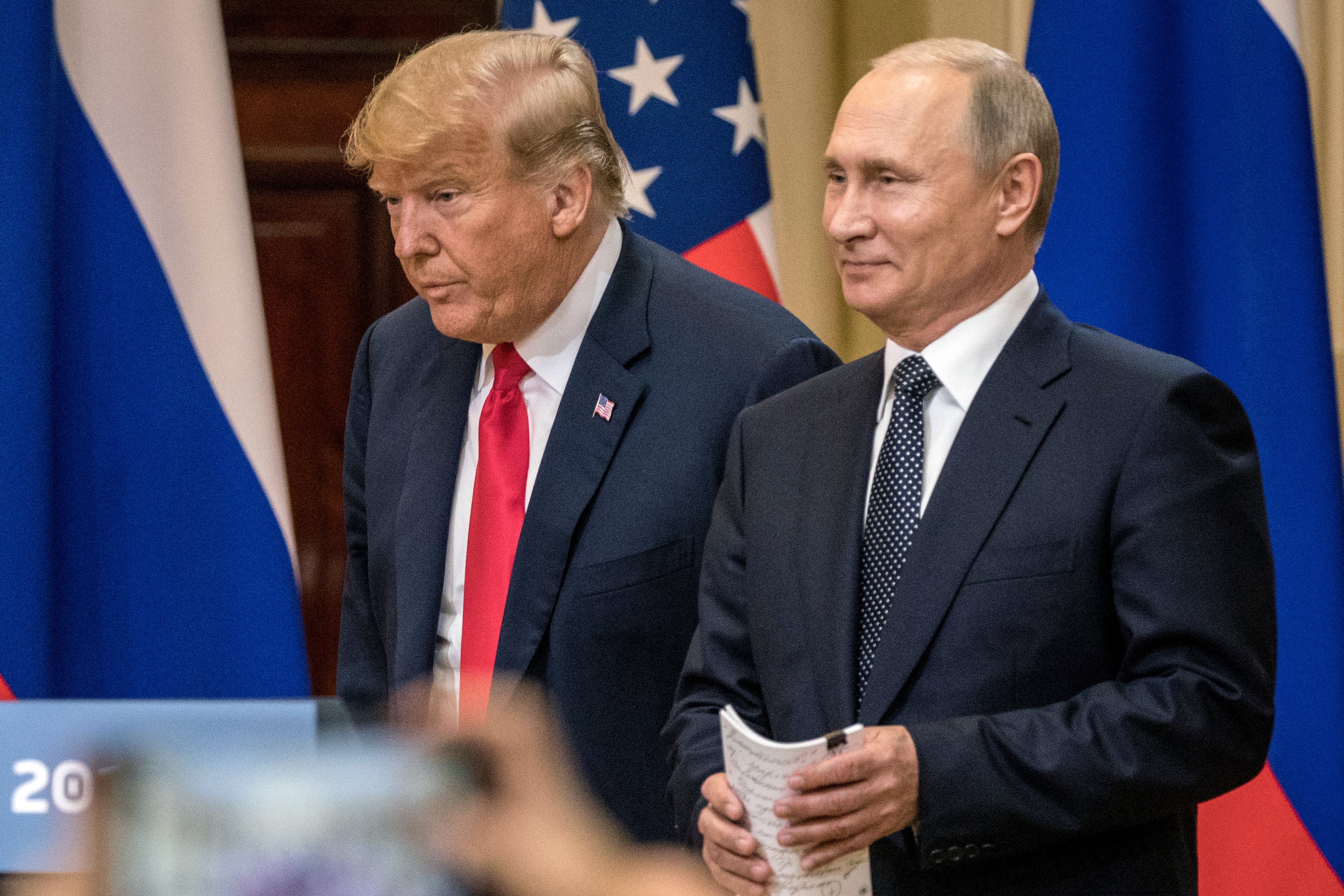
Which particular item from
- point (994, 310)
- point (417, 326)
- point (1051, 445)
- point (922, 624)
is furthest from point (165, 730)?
point (417, 326)

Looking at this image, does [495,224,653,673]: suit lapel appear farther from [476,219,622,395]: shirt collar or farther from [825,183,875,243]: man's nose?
[825,183,875,243]: man's nose

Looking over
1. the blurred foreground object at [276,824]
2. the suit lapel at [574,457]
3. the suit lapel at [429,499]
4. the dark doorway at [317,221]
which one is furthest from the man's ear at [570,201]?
the blurred foreground object at [276,824]

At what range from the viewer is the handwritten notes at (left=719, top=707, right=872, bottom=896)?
4.81ft

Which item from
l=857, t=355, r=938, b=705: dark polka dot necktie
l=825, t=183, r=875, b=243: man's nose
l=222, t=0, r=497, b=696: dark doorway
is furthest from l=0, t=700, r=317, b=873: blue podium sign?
l=222, t=0, r=497, b=696: dark doorway

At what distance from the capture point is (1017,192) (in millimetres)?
1776

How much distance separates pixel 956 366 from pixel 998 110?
31 cm

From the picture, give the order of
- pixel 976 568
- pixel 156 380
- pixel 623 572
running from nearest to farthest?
pixel 976 568
pixel 623 572
pixel 156 380

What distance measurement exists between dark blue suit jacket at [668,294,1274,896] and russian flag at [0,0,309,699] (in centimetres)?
136

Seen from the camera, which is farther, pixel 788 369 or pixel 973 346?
pixel 788 369

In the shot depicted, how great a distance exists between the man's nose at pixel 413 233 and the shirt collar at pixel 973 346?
2.17 ft

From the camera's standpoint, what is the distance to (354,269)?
10.6 feet

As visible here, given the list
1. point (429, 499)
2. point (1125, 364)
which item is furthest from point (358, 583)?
point (1125, 364)

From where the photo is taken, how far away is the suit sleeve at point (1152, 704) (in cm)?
150

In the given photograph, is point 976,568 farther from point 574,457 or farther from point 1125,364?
point 574,457
